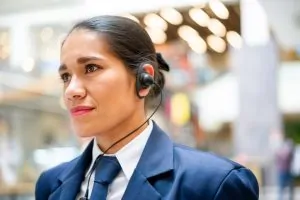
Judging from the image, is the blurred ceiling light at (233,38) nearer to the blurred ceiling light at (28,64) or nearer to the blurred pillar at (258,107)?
the blurred pillar at (258,107)

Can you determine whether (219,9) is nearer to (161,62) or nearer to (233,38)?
(233,38)

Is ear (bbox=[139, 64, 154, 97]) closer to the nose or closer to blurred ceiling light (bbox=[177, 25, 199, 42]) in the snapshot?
the nose

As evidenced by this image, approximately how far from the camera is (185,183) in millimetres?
1156

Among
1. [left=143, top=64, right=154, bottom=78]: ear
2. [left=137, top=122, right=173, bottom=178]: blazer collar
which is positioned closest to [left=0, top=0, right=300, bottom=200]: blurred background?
[left=143, top=64, right=154, bottom=78]: ear

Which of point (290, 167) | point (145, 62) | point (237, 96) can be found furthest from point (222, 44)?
point (290, 167)

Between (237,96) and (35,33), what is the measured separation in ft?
5.97

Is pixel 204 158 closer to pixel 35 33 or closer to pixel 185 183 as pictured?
pixel 185 183

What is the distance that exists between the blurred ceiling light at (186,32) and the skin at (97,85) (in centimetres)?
106

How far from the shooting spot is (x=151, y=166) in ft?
3.95

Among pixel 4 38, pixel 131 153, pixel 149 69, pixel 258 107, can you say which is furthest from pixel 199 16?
pixel 258 107

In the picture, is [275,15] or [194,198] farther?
[275,15]

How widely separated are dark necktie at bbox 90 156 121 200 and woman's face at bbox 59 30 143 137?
71 millimetres

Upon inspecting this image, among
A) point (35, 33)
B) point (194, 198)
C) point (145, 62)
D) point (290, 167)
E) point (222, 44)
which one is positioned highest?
point (145, 62)

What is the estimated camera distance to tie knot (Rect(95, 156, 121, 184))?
1.21m
